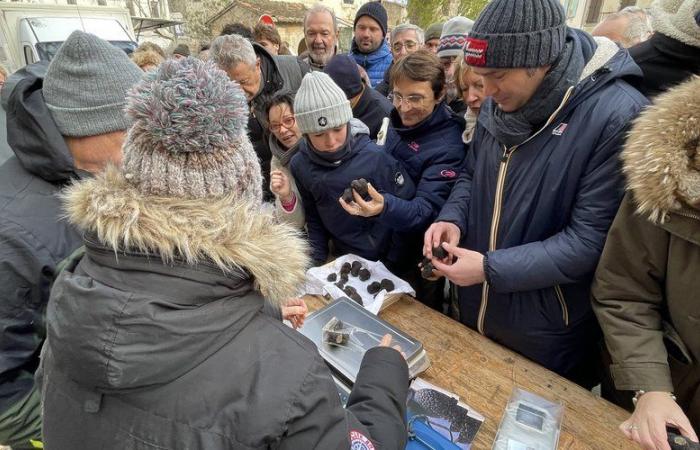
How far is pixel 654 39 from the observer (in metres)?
1.77

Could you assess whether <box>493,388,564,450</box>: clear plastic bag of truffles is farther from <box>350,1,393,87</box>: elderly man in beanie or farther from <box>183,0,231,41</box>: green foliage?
<box>183,0,231,41</box>: green foliage

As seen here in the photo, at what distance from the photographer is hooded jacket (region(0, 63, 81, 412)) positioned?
Answer: 1.23 m

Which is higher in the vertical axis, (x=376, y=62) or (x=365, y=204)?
(x=376, y=62)

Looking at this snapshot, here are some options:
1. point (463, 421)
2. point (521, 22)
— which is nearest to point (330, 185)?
point (521, 22)

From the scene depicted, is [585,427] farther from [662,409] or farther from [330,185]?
[330,185]

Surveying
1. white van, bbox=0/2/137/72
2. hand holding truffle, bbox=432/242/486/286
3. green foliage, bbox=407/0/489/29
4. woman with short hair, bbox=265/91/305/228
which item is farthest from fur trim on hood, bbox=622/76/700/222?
green foliage, bbox=407/0/489/29

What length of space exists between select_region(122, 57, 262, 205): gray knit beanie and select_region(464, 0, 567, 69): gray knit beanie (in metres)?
1.05

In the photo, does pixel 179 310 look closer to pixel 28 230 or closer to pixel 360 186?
pixel 28 230

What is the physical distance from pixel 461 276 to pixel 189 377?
4.07 ft

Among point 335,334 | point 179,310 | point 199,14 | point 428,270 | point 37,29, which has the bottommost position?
point 335,334

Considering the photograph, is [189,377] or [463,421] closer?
[189,377]

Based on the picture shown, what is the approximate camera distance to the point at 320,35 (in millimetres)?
4777

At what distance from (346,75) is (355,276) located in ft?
6.12

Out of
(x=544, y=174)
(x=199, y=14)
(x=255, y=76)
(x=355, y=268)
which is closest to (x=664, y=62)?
(x=544, y=174)
